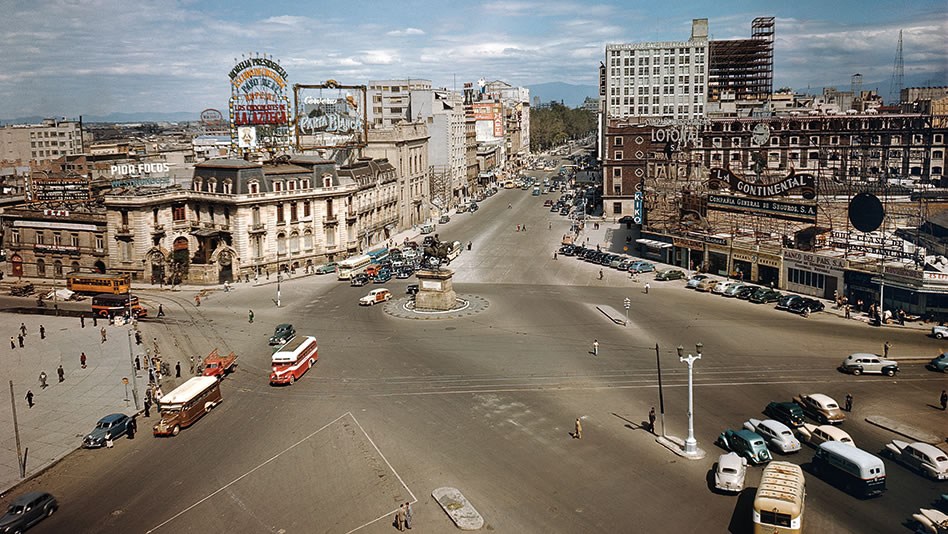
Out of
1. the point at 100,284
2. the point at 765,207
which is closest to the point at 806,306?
the point at 765,207

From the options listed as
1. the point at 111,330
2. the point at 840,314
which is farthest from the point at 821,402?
the point at 111,330

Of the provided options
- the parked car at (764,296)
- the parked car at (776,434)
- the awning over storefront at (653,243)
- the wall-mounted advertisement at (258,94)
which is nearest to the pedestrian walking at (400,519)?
the parked car at (776,434)

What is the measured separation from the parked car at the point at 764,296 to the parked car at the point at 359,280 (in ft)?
133

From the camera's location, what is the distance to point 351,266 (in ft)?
280

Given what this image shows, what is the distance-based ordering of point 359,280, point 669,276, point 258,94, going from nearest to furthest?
point 669,276 < point 359,280 < point 258,94

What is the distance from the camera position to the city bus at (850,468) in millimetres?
32188

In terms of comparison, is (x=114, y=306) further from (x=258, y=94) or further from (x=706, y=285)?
(x=706, y=285)

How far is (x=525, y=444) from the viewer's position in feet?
127

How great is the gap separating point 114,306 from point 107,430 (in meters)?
32.5

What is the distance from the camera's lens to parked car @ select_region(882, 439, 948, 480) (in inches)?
1332

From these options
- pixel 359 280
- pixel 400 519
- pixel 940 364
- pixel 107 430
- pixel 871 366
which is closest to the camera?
pixel 400 519

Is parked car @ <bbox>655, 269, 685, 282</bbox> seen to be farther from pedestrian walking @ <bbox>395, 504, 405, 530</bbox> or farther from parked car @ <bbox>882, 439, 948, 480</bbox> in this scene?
pedestrian walking @ <bbox>395, 504, 405, 530</bbox>

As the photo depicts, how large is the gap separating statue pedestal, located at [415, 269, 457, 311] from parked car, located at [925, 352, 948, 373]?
38653mm

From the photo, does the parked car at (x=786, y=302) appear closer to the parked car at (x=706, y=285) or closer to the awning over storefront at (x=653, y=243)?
the parked car at (x=706, y=285)
